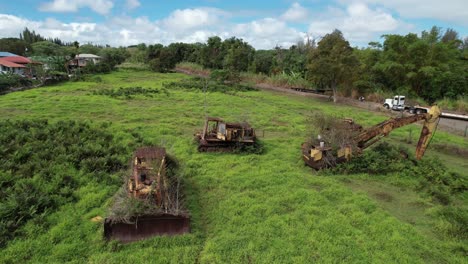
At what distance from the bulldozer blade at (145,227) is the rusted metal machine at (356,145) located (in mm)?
5439

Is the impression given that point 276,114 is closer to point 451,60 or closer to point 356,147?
point 356,147

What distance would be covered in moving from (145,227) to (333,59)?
21.0 metres

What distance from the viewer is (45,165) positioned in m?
8.55

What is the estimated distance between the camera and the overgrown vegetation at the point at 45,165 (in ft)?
20.9

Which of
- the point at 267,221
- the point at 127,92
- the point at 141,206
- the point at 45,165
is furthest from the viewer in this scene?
the point at 127,92

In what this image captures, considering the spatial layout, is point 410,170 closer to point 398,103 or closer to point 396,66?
point 398,103

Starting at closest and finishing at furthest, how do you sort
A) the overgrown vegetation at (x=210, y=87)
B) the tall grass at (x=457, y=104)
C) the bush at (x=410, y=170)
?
1. the bush at (x=410, y=170)
2. the tall grass at (x=457, y=104)
3. the overgrown vegetation at (x=210, y=87)

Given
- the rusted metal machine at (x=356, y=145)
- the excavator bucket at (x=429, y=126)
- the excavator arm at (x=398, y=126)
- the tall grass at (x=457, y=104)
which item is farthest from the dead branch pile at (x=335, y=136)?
the tall grass at (x=457, y=104)

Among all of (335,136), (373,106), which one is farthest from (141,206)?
(373,106)

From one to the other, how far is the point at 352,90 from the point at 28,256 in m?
27.4

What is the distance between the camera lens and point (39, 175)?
7.88 m

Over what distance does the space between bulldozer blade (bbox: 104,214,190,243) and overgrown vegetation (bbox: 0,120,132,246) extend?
5.91 feet

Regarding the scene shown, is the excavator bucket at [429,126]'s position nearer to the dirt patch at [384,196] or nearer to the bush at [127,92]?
the dirt patch at [384,196]

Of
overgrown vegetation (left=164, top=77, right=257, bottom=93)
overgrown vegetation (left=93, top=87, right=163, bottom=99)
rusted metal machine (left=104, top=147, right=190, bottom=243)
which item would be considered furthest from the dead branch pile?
overgrown vegetation (left=164, top=77, right=257, bottom=93)
